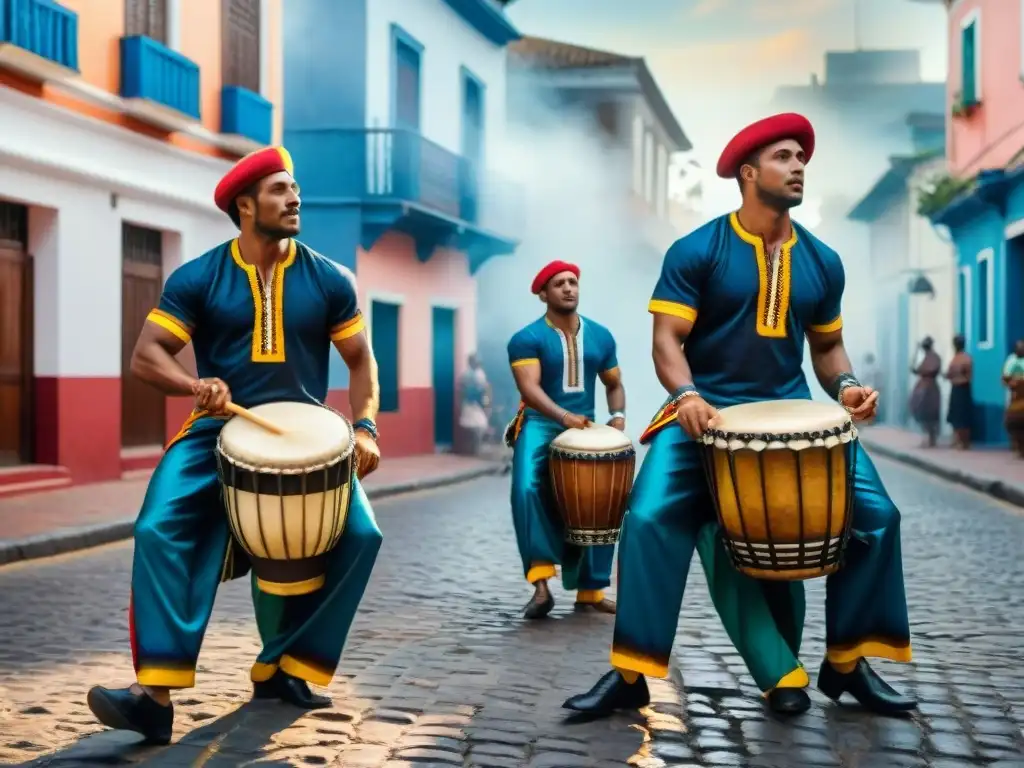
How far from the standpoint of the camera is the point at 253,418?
4.66 meters

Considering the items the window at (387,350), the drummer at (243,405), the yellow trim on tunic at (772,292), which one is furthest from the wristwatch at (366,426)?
the window at (387,350)

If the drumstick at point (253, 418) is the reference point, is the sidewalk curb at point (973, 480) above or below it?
below

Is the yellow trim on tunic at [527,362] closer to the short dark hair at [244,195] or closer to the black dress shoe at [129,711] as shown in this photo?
the short dark hair at [244,195]

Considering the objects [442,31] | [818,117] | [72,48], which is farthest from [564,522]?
[818,117]

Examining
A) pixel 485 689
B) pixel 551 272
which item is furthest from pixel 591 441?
pixel 485 689

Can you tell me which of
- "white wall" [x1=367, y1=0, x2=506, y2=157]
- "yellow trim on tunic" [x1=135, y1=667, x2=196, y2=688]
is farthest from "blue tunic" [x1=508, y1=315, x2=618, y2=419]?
"white wall" [x1=367, y1=0, x2=506, y2=157]

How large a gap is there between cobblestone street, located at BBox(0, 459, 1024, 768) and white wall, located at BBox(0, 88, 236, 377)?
20.6 ft

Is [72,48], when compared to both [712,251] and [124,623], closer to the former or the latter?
[124,623]

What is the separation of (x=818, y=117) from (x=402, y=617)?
2735 inches

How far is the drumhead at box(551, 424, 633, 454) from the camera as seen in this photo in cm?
734

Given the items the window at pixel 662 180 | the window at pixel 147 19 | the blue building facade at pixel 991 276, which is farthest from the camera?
the window at pixel 662 180

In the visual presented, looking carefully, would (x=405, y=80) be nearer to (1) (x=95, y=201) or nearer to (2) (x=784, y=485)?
(1) (x=95, y=201)

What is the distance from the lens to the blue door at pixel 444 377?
26.5 m

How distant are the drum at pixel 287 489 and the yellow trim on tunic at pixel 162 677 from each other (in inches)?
14.5
